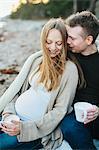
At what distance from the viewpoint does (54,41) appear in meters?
2.92

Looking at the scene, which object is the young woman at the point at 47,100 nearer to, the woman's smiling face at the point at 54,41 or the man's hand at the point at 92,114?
the woman's smiling face at the point at 54,41

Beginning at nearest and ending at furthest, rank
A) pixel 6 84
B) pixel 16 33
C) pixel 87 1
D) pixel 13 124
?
pixel 13 124 → pixel 6 84 → pixel 16 33 → pixel 87 1

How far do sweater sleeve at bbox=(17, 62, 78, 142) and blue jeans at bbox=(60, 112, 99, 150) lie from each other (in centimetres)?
7

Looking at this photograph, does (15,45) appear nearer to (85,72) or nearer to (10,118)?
(85,72)

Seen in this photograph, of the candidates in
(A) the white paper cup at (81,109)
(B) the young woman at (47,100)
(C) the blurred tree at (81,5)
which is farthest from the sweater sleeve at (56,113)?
(C) the blurred tree at (81,5)

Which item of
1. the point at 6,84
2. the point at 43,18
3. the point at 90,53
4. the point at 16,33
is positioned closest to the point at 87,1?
the point at 43,18

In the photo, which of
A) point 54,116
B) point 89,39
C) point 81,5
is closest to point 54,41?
point 89,39

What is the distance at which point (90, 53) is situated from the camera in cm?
313

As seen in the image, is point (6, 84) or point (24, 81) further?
point (6, 84)

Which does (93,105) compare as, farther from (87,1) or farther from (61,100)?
(87,1)

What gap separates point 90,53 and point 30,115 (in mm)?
648

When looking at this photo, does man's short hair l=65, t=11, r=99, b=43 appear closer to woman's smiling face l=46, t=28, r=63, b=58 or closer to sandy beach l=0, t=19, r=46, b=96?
woman's smiling face l=46, t=28, r=63, b=58

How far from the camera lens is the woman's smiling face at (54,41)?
9.57 ft

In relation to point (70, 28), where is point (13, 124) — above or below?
below
